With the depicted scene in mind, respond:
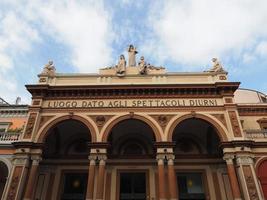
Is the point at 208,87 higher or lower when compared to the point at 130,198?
higher

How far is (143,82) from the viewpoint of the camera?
70.0 feet

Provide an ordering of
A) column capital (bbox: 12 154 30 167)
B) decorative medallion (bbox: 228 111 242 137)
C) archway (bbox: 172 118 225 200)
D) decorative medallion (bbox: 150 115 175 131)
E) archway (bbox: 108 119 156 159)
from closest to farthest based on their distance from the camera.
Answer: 1. column capital (bbox: 12 154 30 167)
2. decorative medallion (bbox: 228 111 242 137)
3. decorative medallion (bbox: 150 115 175 131)
4. archway (bbox: 172 118 225 200)
5. archway (bbox: 108 119 156 159)

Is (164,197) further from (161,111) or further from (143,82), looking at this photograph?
(143,82)

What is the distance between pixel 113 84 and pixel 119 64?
2.73m

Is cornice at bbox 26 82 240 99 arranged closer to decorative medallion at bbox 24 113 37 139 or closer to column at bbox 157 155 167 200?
decorative medallion at bbox 24 113 37 139

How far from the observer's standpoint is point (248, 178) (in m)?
16.7

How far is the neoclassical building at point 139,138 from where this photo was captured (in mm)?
17641

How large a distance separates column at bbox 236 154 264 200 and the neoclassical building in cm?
6

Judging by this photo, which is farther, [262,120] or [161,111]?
[262,120]

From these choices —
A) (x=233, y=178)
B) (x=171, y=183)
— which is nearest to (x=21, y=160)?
(x=171, y=183)

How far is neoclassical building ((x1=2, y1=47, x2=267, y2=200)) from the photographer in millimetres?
17641

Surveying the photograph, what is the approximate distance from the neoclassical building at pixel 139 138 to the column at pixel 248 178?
0.06 metres

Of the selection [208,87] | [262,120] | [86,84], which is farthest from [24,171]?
[262,120]

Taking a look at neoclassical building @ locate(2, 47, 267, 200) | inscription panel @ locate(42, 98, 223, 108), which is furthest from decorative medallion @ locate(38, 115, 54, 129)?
inscription panel @ locate(42, 98, 223, 108)
